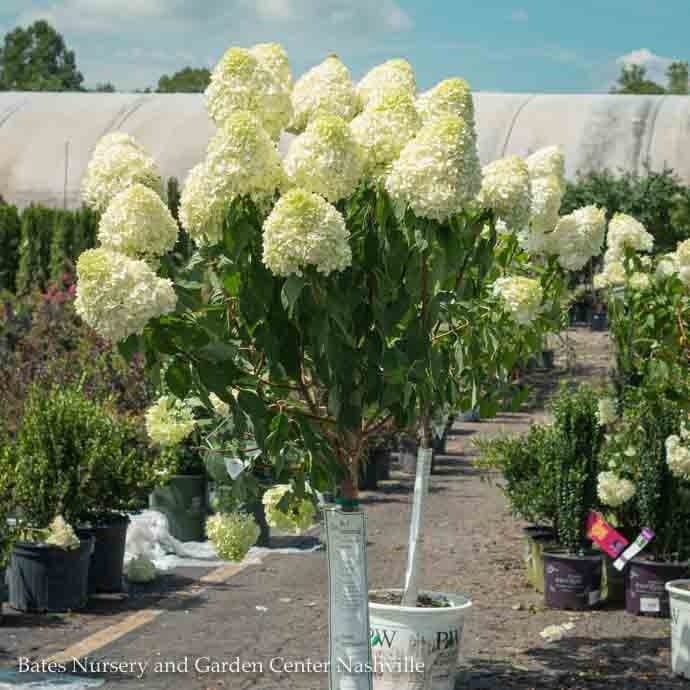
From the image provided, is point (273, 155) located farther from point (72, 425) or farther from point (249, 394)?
point (72, 425)

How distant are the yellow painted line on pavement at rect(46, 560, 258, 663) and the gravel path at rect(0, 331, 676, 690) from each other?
0.07m

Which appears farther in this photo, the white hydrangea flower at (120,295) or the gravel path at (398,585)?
the gravel path at (398,585)

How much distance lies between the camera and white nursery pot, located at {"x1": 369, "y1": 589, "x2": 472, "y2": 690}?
17.3 feet

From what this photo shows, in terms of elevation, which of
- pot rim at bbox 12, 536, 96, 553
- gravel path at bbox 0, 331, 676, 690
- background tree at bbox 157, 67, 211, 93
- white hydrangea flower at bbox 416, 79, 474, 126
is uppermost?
background tree at bbox 157, 67, 211, 93

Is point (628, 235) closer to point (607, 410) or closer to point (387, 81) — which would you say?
point (607, 410)

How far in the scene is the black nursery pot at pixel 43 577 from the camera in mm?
7180

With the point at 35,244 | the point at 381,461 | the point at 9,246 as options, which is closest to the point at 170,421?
the point at 381,461

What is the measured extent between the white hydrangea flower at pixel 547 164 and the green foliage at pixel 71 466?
377 cm

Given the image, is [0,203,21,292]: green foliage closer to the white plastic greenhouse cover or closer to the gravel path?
the white plastic greenhouse cover

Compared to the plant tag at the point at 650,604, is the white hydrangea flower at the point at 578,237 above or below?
above

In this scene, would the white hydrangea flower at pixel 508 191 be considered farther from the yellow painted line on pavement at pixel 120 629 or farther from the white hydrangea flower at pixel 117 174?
the yellow painted line on pavement at pixel 120 629

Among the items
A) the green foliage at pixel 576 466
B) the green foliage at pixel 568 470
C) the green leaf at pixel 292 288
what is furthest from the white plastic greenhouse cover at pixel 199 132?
the green leaf at pixel 292 288

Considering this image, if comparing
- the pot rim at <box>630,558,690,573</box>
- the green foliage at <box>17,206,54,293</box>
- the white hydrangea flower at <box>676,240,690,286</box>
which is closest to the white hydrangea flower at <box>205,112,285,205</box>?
the white hydrangea flower at <box>676,240,690,286</box>

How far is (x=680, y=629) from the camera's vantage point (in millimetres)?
6094
